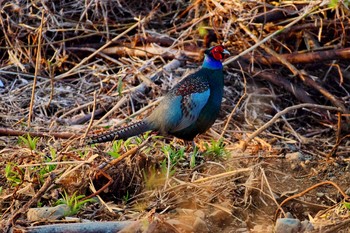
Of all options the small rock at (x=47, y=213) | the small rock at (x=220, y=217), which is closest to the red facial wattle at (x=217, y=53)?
the small rock at (x=220, y=217)

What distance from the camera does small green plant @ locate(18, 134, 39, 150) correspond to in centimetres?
513

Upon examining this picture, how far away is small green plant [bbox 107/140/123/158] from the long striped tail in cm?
5

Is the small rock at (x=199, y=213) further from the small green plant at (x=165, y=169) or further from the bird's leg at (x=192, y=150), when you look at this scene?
the bird's leg at (x=192, y=150)

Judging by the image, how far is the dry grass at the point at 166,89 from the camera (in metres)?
4.45

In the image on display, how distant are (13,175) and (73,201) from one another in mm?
577

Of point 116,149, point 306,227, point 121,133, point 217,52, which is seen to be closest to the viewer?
point 306,227

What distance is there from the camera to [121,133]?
5.07 m

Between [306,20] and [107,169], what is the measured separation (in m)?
2.97

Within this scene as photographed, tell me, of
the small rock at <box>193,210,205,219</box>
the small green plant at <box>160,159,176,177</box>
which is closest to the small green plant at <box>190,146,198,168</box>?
the small green plant at <box>160,159,176,177</box>

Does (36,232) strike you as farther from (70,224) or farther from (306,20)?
(306,20)

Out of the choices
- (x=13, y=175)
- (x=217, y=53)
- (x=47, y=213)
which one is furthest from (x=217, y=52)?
(x=47, y=213)

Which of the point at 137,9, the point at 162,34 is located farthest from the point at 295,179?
the point at 137,9

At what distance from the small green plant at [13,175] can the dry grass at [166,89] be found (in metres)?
0.03

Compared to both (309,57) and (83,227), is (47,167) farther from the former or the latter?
(309,57)
